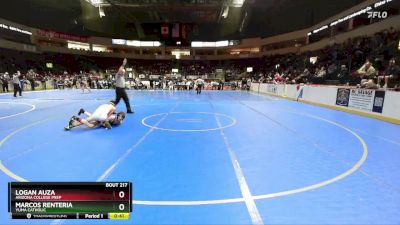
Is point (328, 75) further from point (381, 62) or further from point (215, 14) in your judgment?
point (215, 14)

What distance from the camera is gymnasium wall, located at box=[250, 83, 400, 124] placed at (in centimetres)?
1046

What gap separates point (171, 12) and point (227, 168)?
38338 millimetres

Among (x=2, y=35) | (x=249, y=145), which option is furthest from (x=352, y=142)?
(x=2, y=35)

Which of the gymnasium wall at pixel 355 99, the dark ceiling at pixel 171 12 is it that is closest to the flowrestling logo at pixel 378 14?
the dark ceiling at pixel 171 12

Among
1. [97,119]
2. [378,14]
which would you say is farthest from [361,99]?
[378,14]

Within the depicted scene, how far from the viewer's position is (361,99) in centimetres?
1230

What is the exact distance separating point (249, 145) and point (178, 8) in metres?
33.0

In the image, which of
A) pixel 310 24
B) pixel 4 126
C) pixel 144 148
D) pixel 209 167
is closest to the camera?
pixel 209 167

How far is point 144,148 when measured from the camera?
609 centimetres

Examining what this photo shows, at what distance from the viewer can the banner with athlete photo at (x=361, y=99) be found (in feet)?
36.8
